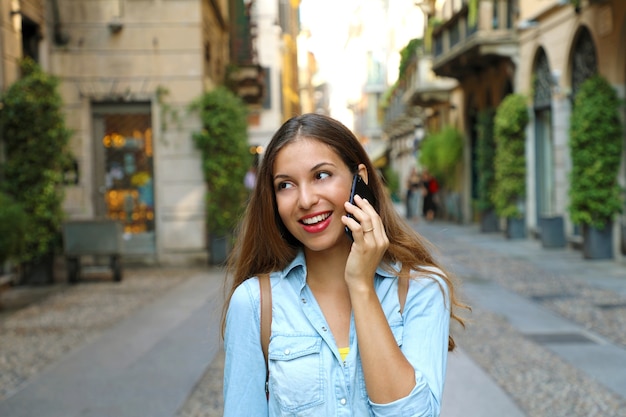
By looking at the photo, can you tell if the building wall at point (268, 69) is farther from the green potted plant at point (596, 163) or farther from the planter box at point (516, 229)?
the green potted plant at point (596, 163)

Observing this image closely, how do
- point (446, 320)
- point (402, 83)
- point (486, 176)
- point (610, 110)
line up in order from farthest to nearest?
point (402, 83) → point (486, 176) → point (610, 110) → point (446, 320)

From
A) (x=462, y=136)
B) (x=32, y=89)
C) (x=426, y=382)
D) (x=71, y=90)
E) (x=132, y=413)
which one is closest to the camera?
(x=426, y=382)

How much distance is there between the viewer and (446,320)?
6.42 ft

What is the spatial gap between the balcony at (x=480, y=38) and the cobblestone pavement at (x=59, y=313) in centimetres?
986

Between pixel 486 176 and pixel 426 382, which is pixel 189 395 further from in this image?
pixel 486 176

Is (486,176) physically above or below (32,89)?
below

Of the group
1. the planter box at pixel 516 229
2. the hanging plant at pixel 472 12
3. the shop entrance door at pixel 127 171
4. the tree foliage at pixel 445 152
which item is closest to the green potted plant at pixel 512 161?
the planter box at pixel 516 229

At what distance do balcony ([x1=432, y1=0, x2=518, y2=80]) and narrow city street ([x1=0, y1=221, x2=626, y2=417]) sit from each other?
9.03 m

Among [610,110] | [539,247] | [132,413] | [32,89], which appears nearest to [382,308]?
[132,413]

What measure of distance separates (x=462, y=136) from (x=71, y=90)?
14.3 m

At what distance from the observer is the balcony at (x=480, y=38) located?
20.0 meters

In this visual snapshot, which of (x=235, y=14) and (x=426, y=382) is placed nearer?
(x=426, y=382)

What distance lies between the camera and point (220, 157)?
14281 mm

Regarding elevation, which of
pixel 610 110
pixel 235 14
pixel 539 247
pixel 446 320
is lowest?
pixel 539 247
